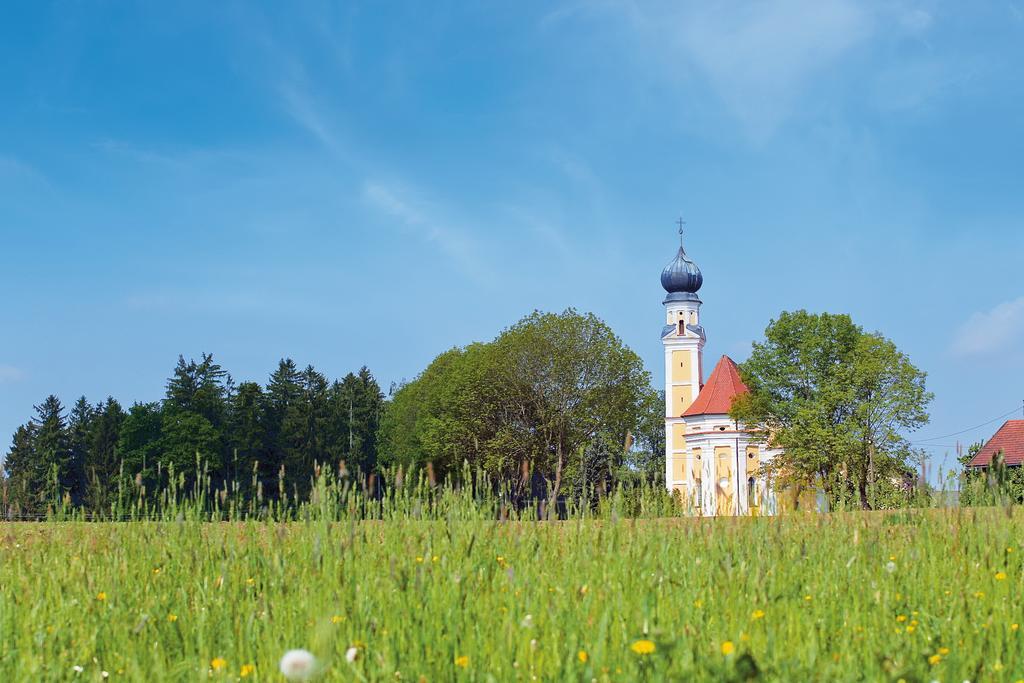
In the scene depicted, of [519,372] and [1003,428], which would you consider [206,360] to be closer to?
[519,372]

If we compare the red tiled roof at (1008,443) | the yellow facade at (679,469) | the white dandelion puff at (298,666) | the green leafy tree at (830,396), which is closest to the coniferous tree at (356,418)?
the yellow facade at (679,469)

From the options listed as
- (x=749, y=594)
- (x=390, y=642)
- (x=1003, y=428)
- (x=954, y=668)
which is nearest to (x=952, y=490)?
(x=749, y=594)

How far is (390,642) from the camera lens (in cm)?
468

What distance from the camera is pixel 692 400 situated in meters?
77.1

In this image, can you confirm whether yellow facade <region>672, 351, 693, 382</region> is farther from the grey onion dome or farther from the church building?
the grey onion dome

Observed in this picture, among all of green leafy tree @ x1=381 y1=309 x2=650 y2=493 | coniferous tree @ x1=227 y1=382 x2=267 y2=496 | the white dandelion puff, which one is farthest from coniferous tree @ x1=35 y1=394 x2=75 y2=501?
the white dandelion puff

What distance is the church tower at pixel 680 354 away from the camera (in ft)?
245

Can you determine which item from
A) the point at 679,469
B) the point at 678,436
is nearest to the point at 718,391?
the point at 678,436

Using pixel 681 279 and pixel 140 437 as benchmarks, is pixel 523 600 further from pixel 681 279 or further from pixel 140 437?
pixel 681 279

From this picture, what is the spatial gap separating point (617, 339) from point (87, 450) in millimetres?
46268

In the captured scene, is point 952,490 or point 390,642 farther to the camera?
point 952,490

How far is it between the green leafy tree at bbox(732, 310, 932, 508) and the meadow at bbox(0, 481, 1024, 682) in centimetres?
3587

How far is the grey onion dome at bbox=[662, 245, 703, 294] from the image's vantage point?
83.1 m

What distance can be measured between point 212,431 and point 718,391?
3790 centimetres
